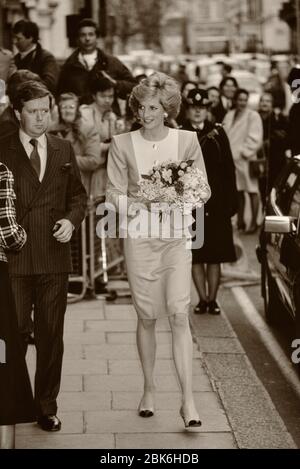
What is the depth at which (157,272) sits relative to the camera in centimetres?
803

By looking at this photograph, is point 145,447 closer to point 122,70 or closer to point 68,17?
point 122,70

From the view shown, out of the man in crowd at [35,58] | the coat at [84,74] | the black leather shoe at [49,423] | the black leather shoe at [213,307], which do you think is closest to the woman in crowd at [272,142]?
the coat at [84,74]

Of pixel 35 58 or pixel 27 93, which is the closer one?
pixel 27 93

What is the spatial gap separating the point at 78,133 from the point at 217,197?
1.64 meters

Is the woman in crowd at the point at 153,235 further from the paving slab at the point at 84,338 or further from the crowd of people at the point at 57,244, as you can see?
the paving slab at the point at 84,338

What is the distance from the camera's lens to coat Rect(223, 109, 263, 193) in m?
18.2

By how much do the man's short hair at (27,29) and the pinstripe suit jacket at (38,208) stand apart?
572 centimetres

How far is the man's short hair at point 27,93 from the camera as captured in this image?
7.61 metres

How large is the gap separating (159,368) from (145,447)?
2.20 m

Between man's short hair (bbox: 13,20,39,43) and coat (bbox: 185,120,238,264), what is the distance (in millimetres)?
2517

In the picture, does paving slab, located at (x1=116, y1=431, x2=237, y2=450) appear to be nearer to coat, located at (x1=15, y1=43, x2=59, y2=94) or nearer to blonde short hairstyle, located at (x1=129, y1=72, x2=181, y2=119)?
blonde short hairstyle, located at (x1=129, y1=72, x2=181, y2=119)

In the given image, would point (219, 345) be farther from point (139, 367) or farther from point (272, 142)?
point (272, 142)

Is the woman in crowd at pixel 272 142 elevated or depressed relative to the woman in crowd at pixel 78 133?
depressed
